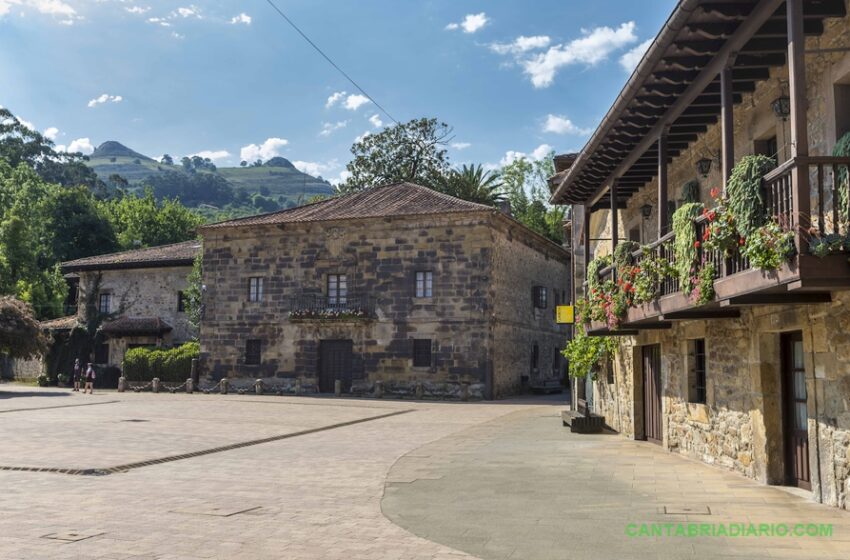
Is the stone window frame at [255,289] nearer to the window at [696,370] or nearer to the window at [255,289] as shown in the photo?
the window at [255,289]

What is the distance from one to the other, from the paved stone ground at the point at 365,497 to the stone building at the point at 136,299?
64.3 ft

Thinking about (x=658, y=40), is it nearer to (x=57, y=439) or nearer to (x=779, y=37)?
(x=779, y=37)

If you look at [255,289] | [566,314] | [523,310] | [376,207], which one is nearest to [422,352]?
[523,310]

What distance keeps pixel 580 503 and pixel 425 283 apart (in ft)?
68.1

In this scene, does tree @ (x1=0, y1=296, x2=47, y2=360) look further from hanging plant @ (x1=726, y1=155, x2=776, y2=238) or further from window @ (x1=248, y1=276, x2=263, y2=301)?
hanging plant @ (x1=726, y1=155, x2=776, y2=238)

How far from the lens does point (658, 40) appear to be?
834cm

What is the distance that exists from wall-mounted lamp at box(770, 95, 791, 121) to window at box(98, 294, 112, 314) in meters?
34.1

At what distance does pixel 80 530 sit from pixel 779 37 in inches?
329

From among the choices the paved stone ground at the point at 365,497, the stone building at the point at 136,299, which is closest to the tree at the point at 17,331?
the stone building at the point at 136,299

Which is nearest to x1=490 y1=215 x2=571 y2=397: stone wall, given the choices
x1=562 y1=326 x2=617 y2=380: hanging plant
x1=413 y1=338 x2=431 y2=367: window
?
x1=413 y1=338 x2=431 y2=367: window

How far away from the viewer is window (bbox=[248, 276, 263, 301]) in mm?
31203

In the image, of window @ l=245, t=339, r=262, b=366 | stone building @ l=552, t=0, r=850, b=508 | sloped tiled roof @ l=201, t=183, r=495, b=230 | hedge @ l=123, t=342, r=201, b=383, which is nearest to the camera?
stone building @ l=552, t=0, r=850, b=508

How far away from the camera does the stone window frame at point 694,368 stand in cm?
→ 1165

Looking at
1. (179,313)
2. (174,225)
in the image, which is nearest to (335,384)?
(179,313)
